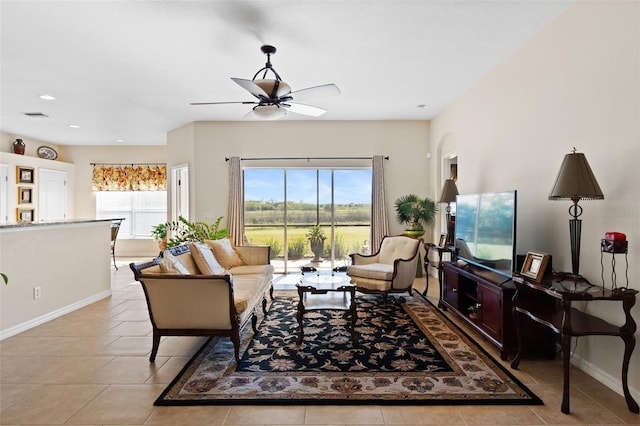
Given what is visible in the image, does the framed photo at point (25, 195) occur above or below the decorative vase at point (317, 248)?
above

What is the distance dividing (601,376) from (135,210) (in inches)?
370

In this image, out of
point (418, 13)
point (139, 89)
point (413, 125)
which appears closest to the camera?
point (418, 13)

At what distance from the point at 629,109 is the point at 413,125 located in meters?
4.30

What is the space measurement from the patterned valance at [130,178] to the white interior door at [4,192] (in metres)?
1.74

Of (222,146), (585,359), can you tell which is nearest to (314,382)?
(585,359)

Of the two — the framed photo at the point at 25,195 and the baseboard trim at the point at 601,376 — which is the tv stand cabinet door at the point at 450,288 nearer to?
the baseboard trim at the point at 601,376

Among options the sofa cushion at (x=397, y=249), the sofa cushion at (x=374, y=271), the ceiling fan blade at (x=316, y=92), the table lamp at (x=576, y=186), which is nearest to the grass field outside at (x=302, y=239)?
the sofa cushion at (x=397, y=249)

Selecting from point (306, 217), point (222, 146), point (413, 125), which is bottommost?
point (306, 217)

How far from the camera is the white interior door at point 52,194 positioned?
7.90 meters

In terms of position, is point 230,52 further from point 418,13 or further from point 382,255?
point 382,255

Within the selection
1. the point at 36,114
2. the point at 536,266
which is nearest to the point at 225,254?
the point at 536,266

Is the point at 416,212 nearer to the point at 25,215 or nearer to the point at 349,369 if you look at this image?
the point at 349,369

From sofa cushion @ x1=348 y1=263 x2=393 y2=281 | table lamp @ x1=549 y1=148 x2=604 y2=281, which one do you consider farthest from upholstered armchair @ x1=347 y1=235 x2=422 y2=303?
table lamp @ x1=549 y1=148 x2=604 y2=281

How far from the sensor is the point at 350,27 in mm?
3133
